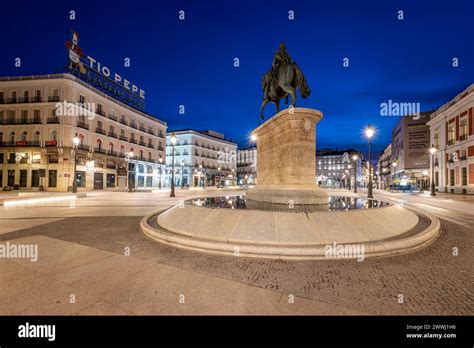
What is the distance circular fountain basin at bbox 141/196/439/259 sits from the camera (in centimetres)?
582

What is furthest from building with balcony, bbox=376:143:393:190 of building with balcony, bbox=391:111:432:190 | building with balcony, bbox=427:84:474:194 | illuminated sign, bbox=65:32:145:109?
illuminated sign, bbox=65:32:145:109

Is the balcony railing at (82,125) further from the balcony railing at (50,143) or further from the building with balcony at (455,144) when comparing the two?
the building with balcony at (455,144)

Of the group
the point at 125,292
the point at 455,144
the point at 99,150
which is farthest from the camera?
the point at 99,150

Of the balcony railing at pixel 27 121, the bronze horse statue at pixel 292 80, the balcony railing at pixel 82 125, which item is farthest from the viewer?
the balcony railing at pixel 82 125

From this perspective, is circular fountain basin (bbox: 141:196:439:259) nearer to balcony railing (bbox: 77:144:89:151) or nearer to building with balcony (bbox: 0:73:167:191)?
building with balcony (bbox: 0:73:167:191)

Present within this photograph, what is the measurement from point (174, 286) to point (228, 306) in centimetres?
113

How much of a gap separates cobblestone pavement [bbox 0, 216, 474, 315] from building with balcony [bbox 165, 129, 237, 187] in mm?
65748

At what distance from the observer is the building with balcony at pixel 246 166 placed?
104m

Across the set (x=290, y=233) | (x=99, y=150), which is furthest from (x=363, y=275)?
(x=99, y=150)

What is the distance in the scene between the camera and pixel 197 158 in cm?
7850

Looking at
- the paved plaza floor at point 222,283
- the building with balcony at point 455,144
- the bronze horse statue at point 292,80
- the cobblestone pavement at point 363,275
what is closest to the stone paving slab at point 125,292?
the paved plaza floor at point 222,283

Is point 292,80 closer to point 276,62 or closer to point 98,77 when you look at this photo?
point 276,62

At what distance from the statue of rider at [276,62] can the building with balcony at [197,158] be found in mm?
58697

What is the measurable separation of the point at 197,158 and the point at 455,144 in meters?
61.6
